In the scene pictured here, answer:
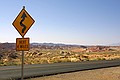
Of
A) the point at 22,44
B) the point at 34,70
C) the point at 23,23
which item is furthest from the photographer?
the point at 34,70

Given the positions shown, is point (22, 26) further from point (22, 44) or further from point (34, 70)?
point (34, 70)

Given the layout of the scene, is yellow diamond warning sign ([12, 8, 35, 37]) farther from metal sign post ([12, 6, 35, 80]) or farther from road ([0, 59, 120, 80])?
road ([0, 59, 120, 80])

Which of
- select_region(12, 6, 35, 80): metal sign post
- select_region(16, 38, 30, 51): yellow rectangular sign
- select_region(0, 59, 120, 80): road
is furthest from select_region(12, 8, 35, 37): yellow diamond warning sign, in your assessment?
select_region(0, 59, 120, 80): road

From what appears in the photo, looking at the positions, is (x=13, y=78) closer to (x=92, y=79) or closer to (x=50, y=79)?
(x=50, y=79)

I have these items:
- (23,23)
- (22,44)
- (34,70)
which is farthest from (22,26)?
(34,70)

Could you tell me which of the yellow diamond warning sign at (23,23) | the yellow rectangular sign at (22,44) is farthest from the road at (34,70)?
the yellow diamond warning sign at (23,23)

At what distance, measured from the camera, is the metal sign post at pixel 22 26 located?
35.3 feet

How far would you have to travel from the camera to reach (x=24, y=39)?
427 inches

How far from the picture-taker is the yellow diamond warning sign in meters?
10.9

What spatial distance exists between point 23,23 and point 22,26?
129mm

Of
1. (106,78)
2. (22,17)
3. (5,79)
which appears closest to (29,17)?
(22,17)

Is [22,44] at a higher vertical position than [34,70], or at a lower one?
higher

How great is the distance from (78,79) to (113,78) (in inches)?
105

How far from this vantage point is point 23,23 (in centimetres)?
1092
